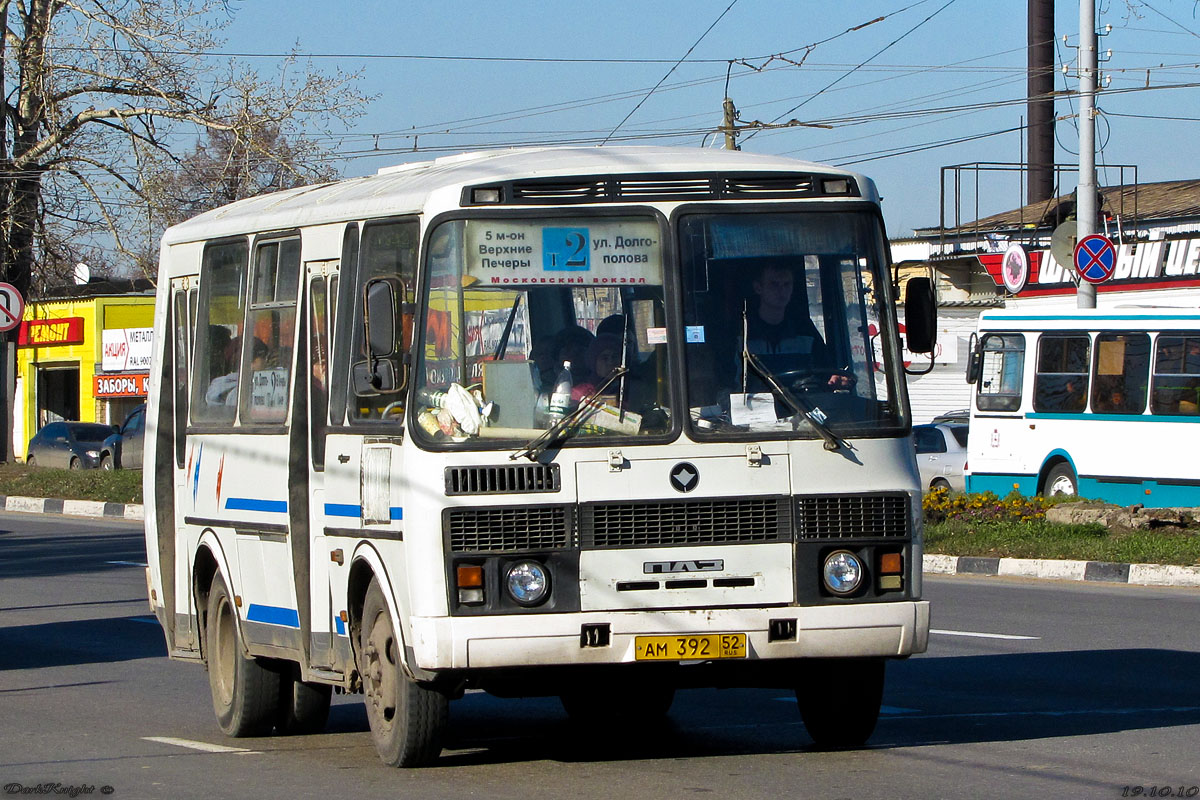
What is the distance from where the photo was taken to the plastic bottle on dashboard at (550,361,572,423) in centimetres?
681

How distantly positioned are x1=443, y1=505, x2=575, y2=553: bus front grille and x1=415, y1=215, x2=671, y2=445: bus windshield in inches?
11.8

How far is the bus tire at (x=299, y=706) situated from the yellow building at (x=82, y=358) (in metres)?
39.6

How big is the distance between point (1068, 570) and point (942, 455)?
1174 centimetres

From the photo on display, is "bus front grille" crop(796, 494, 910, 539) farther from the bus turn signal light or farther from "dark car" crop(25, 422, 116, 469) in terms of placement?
"dark car" crop(25, 422, 116, 469)

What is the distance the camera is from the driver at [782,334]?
7.01m

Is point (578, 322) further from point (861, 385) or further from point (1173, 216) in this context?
point (1173, 216)

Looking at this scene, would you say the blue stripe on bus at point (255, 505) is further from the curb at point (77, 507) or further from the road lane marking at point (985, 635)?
the curb at point (77, 507)

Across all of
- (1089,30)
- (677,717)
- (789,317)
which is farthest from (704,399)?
(1089,30)

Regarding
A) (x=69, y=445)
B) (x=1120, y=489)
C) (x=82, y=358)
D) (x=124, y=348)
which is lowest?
(x=1120, y=489)

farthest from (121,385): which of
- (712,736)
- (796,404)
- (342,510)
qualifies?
(796,404)

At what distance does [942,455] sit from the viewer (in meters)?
28.6

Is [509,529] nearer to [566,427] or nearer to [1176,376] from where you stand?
[566,427]

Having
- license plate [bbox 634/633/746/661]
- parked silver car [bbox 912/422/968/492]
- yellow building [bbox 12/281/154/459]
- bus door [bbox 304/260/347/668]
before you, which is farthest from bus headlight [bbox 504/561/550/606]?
yellow building [bbox 12/281/154/459]

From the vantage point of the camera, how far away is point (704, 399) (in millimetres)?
6895
